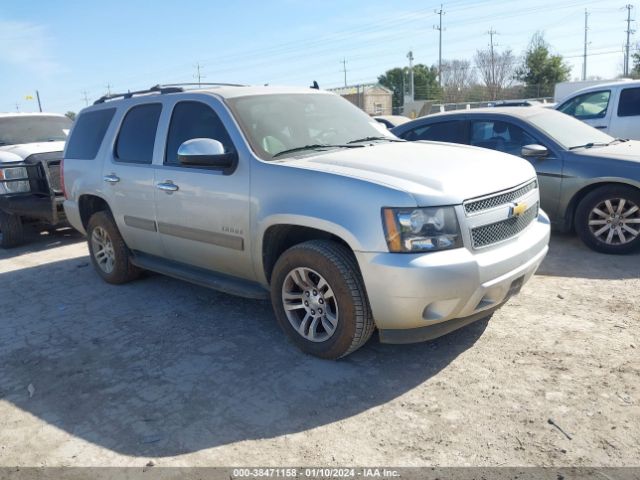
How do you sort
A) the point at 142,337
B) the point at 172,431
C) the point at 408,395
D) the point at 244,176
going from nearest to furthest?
the point at 172,431 → the point at 408,395 → the point at 244,176 → the point at 142,337

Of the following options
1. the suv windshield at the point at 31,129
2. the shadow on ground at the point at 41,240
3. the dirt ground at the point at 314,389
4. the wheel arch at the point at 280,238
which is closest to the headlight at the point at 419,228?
the wheel arch at the point at 280,238

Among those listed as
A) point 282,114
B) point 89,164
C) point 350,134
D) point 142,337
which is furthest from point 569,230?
point 89,164

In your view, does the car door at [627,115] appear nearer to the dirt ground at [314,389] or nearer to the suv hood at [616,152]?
the suv hood at [616,152]

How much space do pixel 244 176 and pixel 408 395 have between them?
1.95m

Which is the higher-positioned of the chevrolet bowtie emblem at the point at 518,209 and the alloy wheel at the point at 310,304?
the chevrolet bowtie emblem at the point at 518,209

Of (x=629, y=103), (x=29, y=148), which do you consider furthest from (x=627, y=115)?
(x=29, y=148)

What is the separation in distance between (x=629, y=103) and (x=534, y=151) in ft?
15.0

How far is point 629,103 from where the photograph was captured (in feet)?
30.4

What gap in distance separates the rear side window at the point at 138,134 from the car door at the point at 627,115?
8.09 metres

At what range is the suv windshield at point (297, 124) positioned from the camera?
412 cm

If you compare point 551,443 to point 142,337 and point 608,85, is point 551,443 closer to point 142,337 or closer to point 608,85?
point 142,337

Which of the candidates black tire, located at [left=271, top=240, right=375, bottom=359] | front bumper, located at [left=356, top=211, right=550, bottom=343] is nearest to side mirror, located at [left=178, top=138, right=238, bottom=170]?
black tire, located at [left=271, top=240, right=375, bottom=359]

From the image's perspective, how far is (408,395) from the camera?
10.7 ft

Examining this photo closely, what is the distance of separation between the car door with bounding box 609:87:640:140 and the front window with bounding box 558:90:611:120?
0.78 feet
